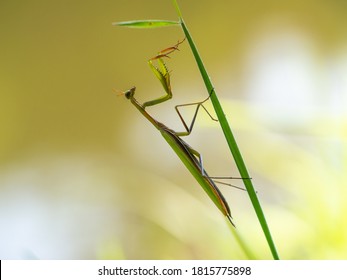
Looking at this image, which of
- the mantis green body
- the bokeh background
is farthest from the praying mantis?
the bokeh background

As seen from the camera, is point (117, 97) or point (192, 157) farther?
point (117, 97)

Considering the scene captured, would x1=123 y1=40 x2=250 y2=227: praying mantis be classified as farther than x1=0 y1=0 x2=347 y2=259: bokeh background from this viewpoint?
No

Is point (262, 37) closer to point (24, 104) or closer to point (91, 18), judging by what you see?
point (91, 18)

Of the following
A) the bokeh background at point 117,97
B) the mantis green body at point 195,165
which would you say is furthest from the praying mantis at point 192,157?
the bokeh background at point 117,97

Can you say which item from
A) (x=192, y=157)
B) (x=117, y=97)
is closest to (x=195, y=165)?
(x=192, y=157)

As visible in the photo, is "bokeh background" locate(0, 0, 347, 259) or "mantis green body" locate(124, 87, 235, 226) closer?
"mantis green body" locate(124, 87, 235, 226)

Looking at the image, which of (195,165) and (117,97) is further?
(117,97)

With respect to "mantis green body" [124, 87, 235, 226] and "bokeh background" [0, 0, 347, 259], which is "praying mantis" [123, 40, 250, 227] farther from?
"bokeh background" [0, 0, 347, 259]

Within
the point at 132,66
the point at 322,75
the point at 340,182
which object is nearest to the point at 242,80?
the point at 322,75

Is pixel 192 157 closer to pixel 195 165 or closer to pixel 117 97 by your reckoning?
pixel 195 165
